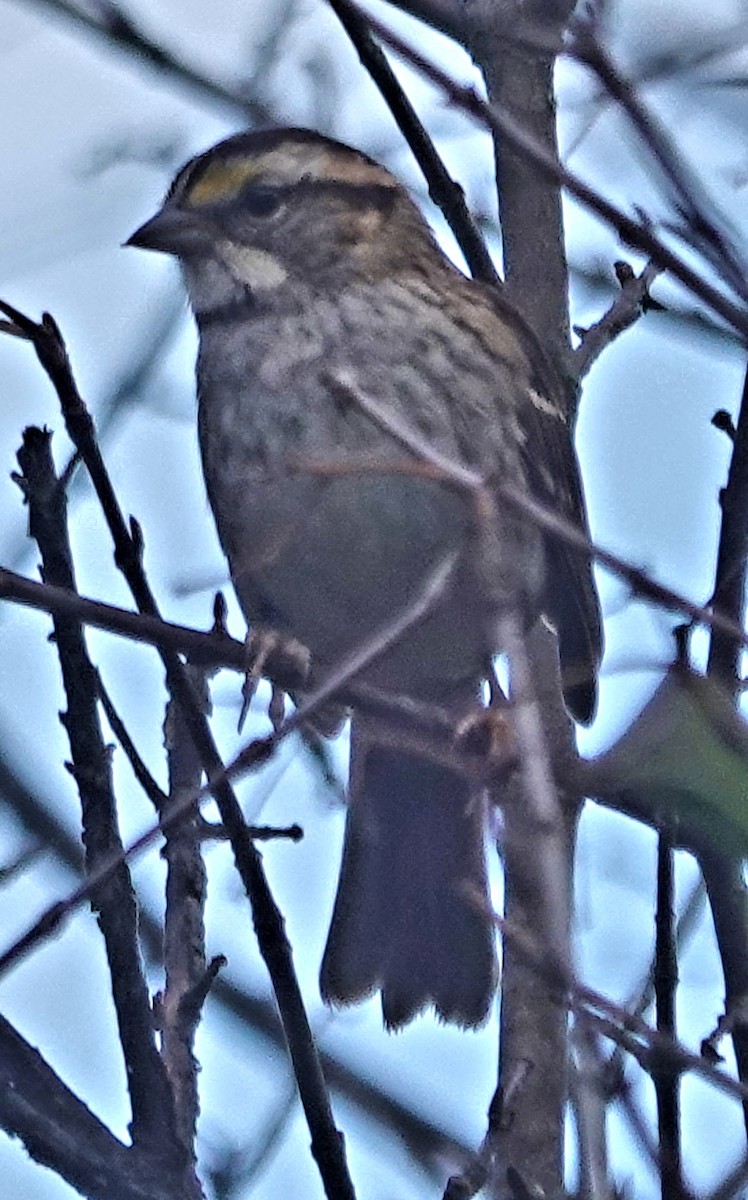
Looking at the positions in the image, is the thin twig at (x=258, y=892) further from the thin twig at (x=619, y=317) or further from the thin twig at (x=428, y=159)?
the thin twig at (x=619, y=317)

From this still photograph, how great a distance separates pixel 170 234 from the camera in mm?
4086

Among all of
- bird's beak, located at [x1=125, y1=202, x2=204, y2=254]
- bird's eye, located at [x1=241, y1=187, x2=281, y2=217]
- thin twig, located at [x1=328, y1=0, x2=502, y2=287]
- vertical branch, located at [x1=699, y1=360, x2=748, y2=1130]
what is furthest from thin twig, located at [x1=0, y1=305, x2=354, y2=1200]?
bird's eye, located at [x1=241, y1=187, x2=281, y2=217]

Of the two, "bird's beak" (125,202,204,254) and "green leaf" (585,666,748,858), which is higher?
"bird's beak" (125,202,204,254)

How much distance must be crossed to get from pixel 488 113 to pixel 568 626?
2212 millimetres

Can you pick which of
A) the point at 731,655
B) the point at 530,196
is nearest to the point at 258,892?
the point at 731,655

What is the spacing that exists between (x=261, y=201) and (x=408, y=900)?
4.68 feet

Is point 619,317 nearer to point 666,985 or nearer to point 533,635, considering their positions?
point 533,635

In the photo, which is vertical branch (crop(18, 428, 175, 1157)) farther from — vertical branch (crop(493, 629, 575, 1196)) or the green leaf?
the green leaf

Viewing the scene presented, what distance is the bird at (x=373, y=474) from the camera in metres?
3.81

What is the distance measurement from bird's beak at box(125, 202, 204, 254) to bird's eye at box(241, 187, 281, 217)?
0.46 ft

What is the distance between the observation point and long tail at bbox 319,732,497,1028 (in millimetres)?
3789

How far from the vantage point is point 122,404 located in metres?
3.91

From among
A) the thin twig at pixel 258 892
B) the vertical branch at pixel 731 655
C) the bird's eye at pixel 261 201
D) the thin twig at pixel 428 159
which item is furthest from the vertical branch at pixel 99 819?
the bird's eye at pixel 261 201

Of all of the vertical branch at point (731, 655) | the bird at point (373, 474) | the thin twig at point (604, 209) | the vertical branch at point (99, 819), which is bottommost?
the vertical branch at point (99, 819)
